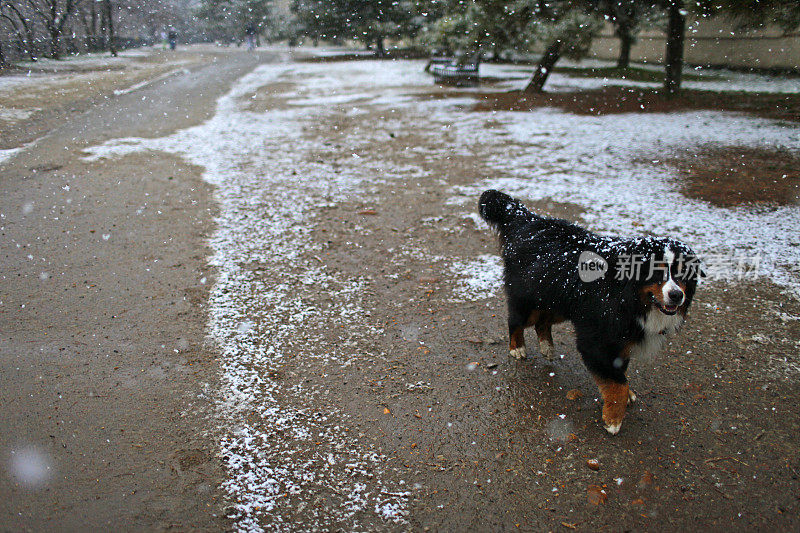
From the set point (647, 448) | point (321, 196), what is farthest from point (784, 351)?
point (321, 196)

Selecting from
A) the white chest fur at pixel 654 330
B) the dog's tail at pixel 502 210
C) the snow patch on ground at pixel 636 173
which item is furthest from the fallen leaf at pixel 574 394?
the snow patch on ground at pixel 636 173

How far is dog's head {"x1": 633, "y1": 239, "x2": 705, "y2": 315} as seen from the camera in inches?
106

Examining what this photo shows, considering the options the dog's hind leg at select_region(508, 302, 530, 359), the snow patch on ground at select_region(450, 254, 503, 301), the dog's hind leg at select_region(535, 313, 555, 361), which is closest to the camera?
the dog's hind leg at select_region(508, 302, 530, 359)

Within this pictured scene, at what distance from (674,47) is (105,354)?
15771 mm

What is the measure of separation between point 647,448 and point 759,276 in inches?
114

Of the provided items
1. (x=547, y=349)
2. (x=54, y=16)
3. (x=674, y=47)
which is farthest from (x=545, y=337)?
(x=54, y=16)

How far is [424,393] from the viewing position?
11.5ft

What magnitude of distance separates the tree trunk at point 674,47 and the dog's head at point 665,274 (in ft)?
43.4

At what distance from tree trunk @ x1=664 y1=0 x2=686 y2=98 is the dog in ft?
42.4

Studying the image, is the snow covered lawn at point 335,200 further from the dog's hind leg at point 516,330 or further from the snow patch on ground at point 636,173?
the dog's hind leg at point 516,330

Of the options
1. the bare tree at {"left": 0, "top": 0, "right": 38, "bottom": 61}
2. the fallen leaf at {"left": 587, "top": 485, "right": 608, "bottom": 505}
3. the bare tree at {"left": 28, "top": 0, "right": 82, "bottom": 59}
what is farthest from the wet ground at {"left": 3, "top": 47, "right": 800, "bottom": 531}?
the bare tree at {"left": 28, "top": 0, "right": 82, "bottom": 59}

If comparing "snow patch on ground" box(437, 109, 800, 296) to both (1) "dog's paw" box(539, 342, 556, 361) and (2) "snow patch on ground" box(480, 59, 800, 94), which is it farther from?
(2) "snow patch on ground" box(480, 59, 800, 94)

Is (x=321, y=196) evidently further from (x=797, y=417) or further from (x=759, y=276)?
(x=797, y=417)

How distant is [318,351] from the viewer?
3.99 meters
